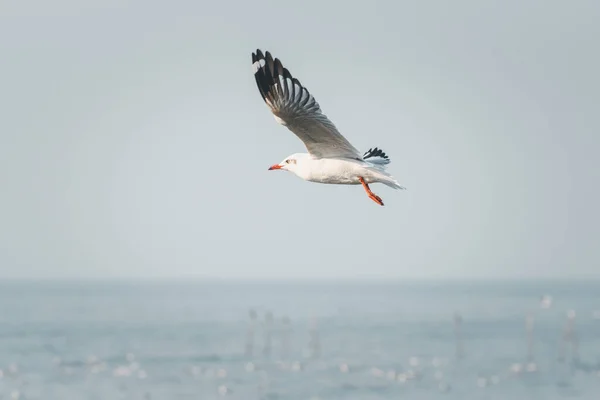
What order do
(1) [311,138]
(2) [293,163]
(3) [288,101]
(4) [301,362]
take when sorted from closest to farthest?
(3) [288,101]
(1) [311,138]
(2) [293,163]
(4) [301,362]

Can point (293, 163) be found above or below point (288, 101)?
below

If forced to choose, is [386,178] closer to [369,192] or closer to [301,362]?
[369,192]

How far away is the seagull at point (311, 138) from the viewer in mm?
14141

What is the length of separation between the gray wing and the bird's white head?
80cm

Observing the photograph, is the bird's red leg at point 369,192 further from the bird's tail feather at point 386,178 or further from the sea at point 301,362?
the sea at point 301,362

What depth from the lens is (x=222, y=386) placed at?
58.7 metres

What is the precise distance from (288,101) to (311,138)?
0.85 m

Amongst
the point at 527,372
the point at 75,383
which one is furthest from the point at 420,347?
the point at 75,383

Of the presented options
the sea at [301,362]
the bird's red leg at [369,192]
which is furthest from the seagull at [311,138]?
the sea at [301,362]

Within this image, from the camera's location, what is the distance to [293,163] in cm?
1553

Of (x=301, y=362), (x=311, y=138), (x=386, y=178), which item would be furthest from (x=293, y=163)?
(x=301, y=362)

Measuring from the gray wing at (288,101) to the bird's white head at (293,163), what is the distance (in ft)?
2.63

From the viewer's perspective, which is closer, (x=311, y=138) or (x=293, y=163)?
(x=311, y=138)

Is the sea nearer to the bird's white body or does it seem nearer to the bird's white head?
the bird's white head
